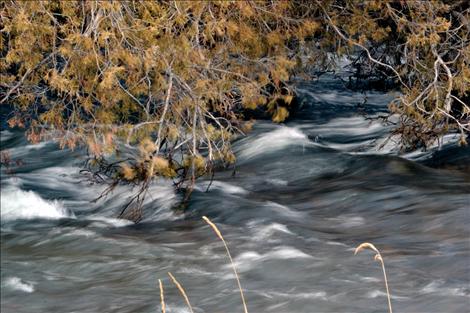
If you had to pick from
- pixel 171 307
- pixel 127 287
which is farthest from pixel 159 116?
pixel 171 307

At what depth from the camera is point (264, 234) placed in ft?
24.9

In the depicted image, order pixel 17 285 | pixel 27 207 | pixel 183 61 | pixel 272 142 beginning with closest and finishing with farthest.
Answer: pixel 17 285 < pixel 183 61 < pixel 27 207 < pixel 272 142

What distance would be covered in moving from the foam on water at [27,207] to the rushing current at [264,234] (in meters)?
0.01

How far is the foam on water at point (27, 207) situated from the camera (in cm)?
918

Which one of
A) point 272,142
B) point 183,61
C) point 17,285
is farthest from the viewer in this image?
point 272,142

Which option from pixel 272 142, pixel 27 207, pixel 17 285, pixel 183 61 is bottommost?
pixel 17 285

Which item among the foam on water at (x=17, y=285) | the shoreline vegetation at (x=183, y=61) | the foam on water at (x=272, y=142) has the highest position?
the shoreline vegetation at (x=183, y=61)

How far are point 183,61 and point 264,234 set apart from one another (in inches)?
61.3

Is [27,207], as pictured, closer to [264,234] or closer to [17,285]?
[17,285]

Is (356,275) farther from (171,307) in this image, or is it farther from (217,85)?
(217,85)

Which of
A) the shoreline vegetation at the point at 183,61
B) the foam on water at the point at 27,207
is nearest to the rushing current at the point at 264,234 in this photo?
the foam on water at the point at 27,207

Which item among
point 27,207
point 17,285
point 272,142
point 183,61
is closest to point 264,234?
point 183,61

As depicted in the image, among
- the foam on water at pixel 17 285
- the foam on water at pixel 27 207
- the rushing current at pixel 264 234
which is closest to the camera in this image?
the rushing current at pixel 264 234

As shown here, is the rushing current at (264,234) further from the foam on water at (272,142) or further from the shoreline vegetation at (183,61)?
the shoreline vegetation at (183,61)
